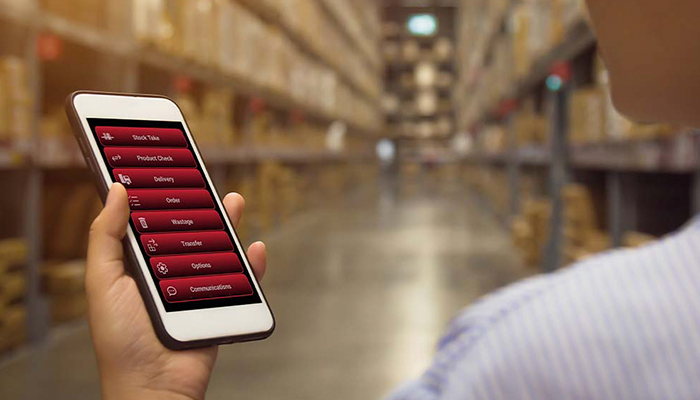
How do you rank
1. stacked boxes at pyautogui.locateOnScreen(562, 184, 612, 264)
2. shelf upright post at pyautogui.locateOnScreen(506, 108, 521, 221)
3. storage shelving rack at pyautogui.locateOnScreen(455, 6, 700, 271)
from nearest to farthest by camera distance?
storage shelving rack at pyautogui.locateOnScreen(455, 6, 700, 271), stacked boxes at pyautogui.locateOnScreen(562, 184, 612, 264), shelf upright post at pyautogui.locateOnScreen(506, 108, 521, 221)

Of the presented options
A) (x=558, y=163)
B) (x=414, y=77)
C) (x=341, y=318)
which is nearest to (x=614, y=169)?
(x=558, y=163)

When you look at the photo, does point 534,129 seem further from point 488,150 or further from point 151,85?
point 488,150

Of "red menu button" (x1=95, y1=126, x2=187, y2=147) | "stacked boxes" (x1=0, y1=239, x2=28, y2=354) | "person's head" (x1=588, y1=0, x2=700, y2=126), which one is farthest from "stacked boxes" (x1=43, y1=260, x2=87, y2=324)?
"person's head" (x1=588, y1=0, x2=700, y2=126)

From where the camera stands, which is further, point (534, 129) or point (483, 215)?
point (483, 215)

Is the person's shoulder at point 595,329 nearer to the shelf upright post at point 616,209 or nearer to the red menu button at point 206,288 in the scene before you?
the red menu button at point 206,288

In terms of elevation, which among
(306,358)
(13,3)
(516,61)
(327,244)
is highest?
(13,3)

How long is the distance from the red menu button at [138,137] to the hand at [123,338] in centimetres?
5

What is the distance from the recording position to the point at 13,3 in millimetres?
2455

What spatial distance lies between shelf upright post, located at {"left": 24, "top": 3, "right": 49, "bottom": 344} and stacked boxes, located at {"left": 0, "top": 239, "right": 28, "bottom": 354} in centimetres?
2

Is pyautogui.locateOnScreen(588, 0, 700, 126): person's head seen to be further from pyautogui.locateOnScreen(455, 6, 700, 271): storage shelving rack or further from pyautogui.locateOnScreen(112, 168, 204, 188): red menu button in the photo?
pyautogui.locateOnScreen(455, 6, 700, 271): storage shelving rack

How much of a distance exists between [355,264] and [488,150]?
5.50 m

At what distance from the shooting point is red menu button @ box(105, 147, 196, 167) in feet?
1.50

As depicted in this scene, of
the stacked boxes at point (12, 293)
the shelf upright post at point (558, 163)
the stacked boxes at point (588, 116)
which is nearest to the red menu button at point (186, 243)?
the stacked boxes at point (12, 293)

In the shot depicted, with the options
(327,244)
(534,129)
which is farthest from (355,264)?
(534,129)
